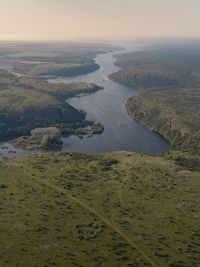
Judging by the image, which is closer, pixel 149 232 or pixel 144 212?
pixel 149 232

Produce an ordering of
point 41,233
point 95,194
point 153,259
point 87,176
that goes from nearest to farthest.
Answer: point 153,259, point 41,233, point 95,194, point 87,176

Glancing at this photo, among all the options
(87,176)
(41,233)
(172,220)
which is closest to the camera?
(41,233)

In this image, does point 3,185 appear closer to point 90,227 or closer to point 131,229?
point 90,227

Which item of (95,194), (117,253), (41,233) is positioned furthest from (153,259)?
(95,194)

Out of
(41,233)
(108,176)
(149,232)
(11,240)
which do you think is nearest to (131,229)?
(149,232)

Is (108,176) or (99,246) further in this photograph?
(108,176)

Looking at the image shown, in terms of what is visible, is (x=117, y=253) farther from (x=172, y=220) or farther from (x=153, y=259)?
(x=172, y=220)
